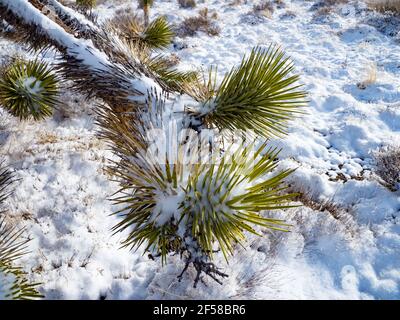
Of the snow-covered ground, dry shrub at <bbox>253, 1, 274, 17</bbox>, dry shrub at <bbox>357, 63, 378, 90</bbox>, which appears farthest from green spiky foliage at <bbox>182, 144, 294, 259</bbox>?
dry shrub at <bbox>253, 1, 274, 17</bbox>

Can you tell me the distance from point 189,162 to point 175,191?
Answer: 19 cm

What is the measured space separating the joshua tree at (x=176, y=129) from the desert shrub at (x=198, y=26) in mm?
6497

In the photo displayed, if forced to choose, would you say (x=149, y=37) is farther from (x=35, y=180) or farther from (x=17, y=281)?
(x=17, y=281)

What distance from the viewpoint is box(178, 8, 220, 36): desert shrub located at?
846 centimetres

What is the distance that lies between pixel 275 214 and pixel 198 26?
23.5 ft

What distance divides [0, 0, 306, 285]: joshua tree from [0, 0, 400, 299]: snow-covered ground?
84cm

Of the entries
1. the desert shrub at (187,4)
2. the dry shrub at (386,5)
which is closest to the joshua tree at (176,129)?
the desert shrub at (187,4)

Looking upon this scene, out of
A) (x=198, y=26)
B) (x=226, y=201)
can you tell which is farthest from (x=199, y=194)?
(x=198, y=26)

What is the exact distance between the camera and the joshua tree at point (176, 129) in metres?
1.34

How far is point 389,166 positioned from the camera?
3754 mm

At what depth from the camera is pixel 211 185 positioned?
1344mm

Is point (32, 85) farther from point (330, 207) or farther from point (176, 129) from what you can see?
point (330, 207)

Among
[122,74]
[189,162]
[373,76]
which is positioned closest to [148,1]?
[373,76]

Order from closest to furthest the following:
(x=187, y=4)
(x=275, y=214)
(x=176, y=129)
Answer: (x=176, y=129) → (x=275, y=214) → (x=187, y=4)
